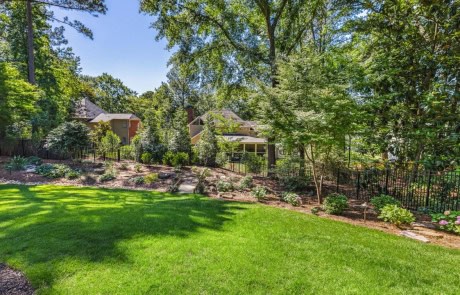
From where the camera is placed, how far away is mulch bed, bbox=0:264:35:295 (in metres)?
2.84

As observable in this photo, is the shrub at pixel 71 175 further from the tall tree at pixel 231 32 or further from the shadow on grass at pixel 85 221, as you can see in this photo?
the tall tree at pixel 231 32

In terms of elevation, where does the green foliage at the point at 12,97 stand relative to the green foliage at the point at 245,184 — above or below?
above

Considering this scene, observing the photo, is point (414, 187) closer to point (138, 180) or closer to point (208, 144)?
point (208, 144)

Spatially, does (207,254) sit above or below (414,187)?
below

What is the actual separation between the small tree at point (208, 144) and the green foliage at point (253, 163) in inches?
67.7

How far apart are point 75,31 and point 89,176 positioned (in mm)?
10356

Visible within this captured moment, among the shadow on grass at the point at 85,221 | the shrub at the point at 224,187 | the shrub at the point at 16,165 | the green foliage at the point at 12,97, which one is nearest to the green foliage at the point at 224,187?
the shrub at the point at 224,187

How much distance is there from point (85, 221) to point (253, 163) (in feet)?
30.2

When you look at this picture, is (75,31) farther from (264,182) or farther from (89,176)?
(264,182)

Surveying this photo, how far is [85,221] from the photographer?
15.7 feet

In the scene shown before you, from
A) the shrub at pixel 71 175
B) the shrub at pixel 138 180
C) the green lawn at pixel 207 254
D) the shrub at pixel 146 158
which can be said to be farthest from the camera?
the shrub at pixel 146 158

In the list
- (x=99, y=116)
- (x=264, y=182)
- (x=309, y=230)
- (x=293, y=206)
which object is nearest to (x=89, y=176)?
(x=264, y=182)

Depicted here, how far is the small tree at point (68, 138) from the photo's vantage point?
1152 centimetres

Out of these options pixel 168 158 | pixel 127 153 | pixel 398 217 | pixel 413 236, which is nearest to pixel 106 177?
pixel 168 158
